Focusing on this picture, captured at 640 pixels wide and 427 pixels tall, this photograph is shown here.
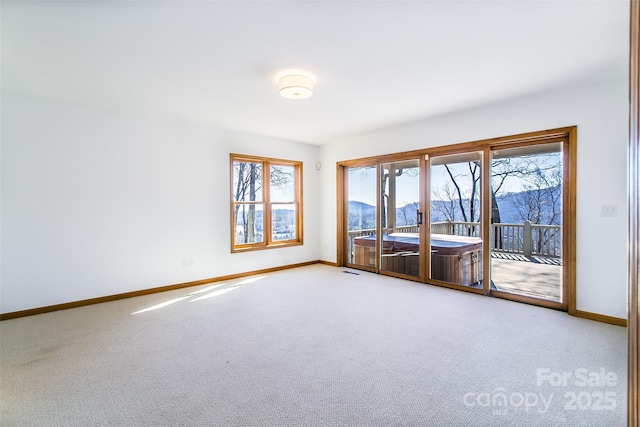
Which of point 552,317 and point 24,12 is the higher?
point 24,12

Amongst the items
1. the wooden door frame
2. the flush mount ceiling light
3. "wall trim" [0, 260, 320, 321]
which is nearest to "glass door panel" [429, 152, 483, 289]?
the flush mount ceiling light

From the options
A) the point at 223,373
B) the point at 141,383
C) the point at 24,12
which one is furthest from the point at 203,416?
the point at 24,12

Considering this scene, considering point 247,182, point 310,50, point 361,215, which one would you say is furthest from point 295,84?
point 361,215

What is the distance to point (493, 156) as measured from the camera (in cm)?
424

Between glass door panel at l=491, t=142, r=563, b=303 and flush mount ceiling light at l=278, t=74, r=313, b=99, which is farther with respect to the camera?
glass door panel at l=491, t=142, r=563, b=303

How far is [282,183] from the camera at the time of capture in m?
6.09

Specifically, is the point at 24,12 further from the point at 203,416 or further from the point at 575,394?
the point at 575,394

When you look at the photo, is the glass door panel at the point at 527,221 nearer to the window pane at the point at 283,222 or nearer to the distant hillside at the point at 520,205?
the distant hillside at the point at 520,205

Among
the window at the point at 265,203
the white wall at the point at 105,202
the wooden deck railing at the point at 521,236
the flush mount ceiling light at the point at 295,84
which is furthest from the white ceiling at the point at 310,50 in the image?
the window at the point at 265,203

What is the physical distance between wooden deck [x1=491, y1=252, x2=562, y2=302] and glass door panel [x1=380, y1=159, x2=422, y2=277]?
1.12 m

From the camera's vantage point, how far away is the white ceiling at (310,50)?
2076 mm

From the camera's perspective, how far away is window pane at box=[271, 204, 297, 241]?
5.96 meters

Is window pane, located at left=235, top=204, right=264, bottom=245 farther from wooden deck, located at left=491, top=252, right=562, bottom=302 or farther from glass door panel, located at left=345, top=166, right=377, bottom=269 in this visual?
wooden deck, located at left=491, top=252, right=562, bottom=302

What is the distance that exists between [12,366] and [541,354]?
4.18 meters
